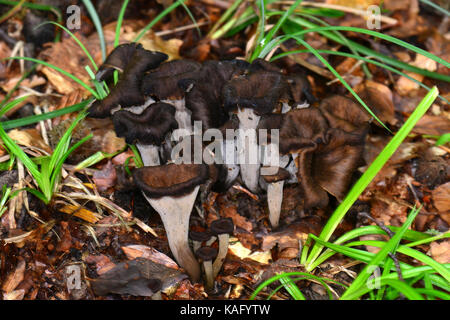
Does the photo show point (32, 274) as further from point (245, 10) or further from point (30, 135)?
point (245, 10)

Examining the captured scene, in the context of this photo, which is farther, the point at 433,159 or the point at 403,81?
the point at 403,81

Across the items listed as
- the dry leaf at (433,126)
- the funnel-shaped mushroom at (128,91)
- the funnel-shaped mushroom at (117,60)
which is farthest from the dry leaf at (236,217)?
the dry leaf at (433,126)

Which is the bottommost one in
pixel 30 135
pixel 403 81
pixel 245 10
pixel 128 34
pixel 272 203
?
pixel 272 203

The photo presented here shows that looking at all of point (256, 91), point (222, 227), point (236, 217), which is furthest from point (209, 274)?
point (256, 91)

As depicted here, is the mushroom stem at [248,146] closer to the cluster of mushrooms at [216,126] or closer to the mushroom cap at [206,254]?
the cluster of mushrooms at [216,126]
